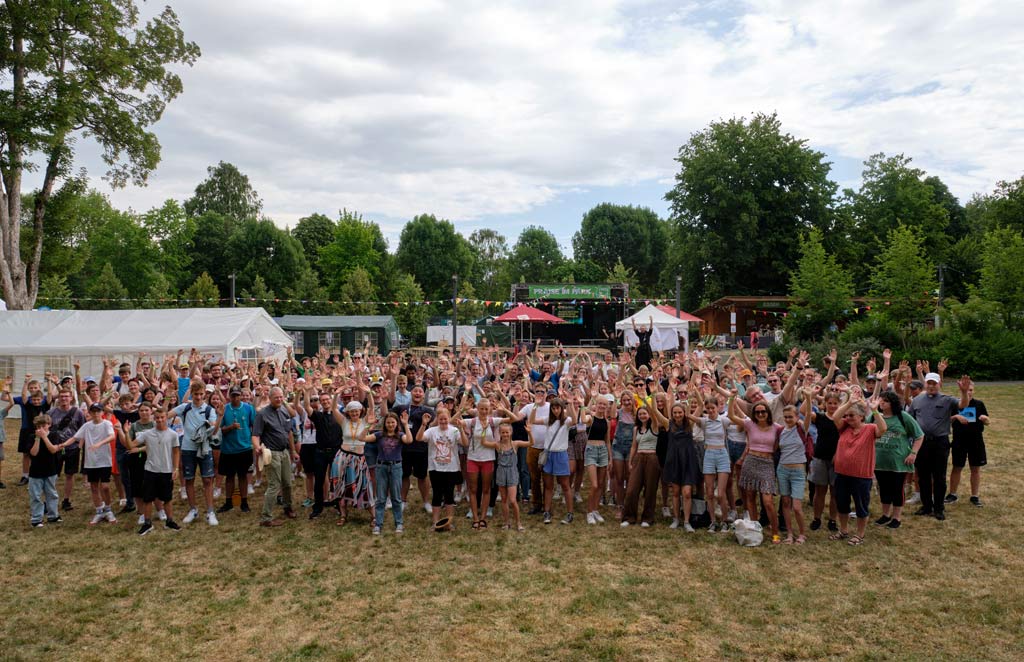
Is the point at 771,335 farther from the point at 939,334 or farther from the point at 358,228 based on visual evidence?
the point at 358,228

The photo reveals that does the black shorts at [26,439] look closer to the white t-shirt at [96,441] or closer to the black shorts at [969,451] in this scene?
the white t-shirt at [96,441]

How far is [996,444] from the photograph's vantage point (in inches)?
461

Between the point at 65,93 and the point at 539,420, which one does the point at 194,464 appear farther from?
the point at 65,93

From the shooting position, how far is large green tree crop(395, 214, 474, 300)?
5791 cm

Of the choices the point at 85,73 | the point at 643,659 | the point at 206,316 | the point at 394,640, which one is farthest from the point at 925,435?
the point at 85,73

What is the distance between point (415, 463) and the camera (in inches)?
314

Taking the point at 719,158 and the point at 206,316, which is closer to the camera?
the point at 206,316

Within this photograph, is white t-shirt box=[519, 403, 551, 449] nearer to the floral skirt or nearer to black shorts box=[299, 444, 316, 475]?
the floral skirt

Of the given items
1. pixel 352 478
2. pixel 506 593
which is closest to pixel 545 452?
pixel 506 593

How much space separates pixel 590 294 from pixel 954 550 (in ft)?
106

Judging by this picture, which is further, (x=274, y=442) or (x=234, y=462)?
(x=234, y=462)

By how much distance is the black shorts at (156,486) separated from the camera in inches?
293

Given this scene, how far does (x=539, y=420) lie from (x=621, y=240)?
63.6 meters

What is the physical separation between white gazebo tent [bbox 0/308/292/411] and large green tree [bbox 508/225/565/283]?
5593cm
